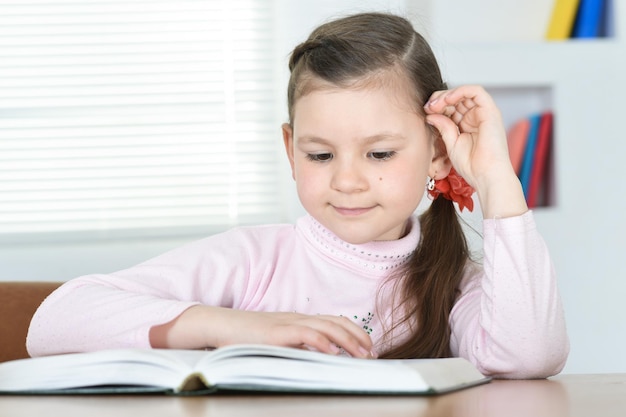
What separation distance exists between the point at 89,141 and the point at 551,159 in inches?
57.4

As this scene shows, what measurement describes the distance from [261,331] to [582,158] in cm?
197

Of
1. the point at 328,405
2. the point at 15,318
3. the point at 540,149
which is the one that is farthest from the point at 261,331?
the point at 540,149

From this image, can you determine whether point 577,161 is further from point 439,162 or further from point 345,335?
point 345,335

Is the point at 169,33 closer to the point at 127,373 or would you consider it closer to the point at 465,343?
the point at 465,343

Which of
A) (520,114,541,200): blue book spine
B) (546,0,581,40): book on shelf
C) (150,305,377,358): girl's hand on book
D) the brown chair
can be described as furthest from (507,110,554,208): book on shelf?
(150,305,377,358): girl's hand on book

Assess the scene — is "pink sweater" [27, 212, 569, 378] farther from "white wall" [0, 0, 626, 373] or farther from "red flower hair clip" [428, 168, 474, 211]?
"white wall" [0, 0, 626, 373]

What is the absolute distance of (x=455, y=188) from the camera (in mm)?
1571

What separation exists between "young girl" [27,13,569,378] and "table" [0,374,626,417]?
1.01ft

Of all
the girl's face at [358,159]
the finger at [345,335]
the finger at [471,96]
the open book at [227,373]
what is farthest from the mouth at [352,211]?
the open book at [227,373]

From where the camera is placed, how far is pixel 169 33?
3.13 metres

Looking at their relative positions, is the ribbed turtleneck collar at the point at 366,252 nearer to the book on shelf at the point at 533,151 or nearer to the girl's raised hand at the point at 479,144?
the girl's raised hand at the point at 479,144

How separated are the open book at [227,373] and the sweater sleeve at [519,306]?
0.33m

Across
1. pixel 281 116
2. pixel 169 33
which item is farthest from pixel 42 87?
pixel 281 116

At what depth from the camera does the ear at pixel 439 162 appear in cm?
156
